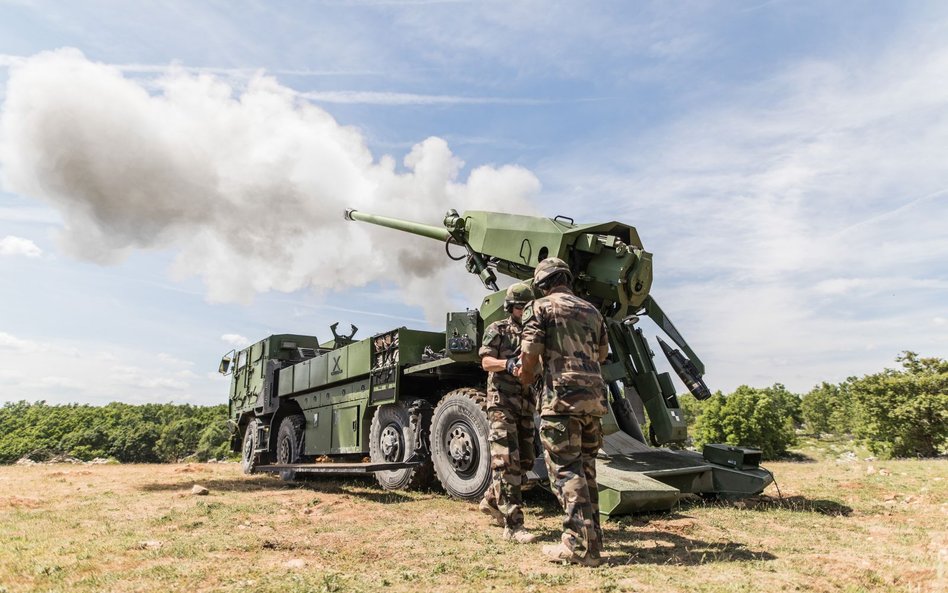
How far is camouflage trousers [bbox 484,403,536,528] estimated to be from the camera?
5370 millimetres

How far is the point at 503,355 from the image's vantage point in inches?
228

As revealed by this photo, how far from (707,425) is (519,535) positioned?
18.2 meters

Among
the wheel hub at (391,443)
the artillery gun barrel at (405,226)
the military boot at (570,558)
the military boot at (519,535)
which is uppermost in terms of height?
the artillery gun barrel at (405,226)

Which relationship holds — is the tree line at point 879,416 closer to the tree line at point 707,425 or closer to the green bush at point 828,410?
the tree line at point 707,425

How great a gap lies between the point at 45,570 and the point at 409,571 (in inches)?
98.3

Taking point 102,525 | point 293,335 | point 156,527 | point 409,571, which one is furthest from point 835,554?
point 293,335

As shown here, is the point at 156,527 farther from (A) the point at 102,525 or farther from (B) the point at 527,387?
(B) the point at 527,387

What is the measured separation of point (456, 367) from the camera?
28.2 feet

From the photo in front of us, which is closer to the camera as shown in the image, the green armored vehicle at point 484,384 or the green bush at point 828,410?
the green armored vehicle at point 484,384

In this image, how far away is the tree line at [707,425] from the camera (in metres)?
21.4

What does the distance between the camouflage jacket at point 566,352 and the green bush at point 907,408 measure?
76.1 ft

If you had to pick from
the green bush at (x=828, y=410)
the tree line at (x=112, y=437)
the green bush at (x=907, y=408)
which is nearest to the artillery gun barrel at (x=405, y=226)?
the tree line at (x=112, y=437)

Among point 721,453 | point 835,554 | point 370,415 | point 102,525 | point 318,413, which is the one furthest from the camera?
point 318,413

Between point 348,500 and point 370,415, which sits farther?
point 370,415
